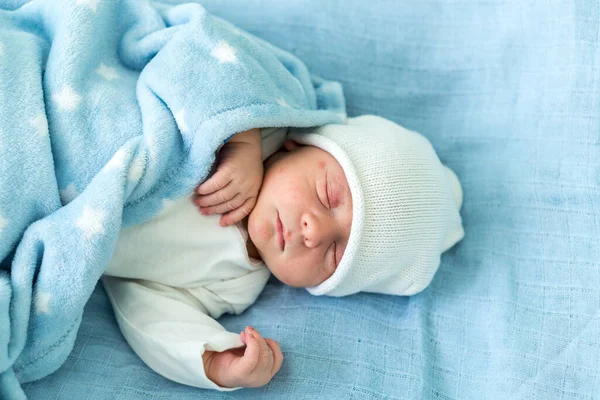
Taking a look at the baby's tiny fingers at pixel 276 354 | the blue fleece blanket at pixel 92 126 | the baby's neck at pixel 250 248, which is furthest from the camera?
the baby's neck at pixel 250 248

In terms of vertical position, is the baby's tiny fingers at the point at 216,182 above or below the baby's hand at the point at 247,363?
above

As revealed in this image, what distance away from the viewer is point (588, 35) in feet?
4.69

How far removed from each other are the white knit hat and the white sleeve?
0.83ft

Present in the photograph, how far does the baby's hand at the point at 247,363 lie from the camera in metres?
1.13

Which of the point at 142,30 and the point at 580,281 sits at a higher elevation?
the point at 142,30

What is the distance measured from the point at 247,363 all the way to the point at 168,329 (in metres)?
0.20

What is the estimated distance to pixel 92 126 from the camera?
3.90ft

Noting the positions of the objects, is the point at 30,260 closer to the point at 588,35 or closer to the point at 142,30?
the point at 142,30

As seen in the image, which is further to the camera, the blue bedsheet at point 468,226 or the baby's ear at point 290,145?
the baby's ear at point 290,145

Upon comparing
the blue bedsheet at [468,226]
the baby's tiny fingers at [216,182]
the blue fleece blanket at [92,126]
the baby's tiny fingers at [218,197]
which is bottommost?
the blue bedsheet at [468,226]

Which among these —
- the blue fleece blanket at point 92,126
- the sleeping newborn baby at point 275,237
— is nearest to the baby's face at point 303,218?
the sleeping newborn baby at point 275,237

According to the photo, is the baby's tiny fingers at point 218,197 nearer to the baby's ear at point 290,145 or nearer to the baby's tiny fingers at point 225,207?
the baby's tiny fingers at point 225,207

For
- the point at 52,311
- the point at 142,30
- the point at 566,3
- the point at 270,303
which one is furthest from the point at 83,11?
the point at 566,3

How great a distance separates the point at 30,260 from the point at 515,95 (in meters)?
1.14
